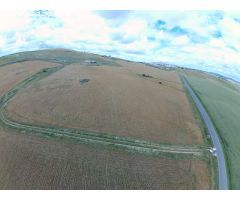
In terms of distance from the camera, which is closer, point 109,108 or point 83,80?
point 109,108

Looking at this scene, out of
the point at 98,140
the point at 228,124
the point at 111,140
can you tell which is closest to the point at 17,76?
the point at 98,140

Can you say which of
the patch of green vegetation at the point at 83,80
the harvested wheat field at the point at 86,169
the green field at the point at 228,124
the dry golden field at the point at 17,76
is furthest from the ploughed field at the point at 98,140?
the dry golden field at the point at 17,76

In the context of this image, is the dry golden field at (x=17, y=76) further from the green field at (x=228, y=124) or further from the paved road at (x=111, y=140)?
the green field at (x=228, y=124)

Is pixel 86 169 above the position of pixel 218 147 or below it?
below

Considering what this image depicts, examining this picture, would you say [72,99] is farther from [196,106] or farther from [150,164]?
[196,106]

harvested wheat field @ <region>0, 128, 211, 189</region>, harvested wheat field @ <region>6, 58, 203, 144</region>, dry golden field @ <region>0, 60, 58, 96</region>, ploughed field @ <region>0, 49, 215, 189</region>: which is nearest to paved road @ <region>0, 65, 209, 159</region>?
ploughed field @ <region>0, 49, 215, 189</region>

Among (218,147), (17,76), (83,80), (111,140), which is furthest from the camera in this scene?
(17,76)

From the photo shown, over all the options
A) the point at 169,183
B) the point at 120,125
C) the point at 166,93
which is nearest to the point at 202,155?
the point at 169,183

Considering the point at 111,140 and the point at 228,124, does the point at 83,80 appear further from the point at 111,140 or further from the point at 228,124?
the point at 228,124
